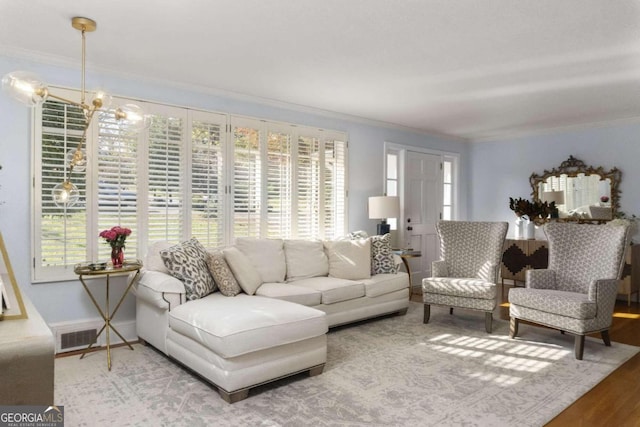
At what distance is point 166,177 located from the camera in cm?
409

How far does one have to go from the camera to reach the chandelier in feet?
7.27

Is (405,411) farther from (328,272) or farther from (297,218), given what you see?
(297,218)

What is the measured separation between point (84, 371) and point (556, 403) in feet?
10.6

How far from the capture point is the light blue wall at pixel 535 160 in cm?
580

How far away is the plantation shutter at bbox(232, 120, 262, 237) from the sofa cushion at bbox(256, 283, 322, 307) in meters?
0.85

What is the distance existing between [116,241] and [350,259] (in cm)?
231

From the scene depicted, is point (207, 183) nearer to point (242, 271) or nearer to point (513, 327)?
point (242, 271)

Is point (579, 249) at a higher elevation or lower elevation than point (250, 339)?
→ higher

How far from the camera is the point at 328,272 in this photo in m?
4.71

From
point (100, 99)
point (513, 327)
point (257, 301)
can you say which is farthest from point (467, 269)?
point (100, 99)

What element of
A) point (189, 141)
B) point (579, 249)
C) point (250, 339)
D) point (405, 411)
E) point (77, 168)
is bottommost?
point (405, 411)

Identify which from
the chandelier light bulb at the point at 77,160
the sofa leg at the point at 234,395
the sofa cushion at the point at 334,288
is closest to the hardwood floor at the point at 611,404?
the sofa leg at the point at 234,395

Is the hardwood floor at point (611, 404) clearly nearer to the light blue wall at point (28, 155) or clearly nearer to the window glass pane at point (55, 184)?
the light blue wall at point (28, 155)

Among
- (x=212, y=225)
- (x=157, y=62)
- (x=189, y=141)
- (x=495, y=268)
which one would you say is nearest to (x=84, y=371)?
(x=212, y=225)
